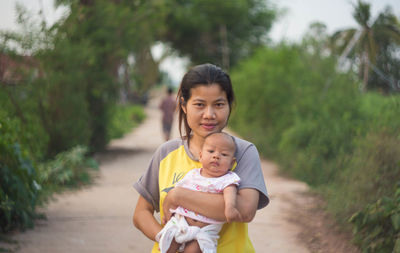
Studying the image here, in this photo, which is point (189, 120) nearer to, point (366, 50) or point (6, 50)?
point (6, 50)

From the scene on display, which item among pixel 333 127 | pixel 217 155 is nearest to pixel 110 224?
pixel 217 155

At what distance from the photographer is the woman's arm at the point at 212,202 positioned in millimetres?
2105

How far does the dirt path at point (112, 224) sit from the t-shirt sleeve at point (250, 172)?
299cm

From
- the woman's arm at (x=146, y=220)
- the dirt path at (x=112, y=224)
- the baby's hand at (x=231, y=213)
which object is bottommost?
the dirt path at (x=112, y=224)

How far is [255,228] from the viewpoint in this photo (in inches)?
232

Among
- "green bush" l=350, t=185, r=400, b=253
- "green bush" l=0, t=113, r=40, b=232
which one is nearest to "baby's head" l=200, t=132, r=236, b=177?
"green bush" l=350, t=185, r=400, b=253

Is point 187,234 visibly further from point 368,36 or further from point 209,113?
point 368,36

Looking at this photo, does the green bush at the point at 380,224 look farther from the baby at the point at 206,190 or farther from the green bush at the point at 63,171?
the green bush at the point at 63,171

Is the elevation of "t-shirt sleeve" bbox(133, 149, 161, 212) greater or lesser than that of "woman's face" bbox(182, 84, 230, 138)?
lesser

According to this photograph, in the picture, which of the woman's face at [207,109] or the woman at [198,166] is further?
the woman's face at [207,109]

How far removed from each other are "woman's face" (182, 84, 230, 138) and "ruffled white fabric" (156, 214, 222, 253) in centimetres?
44

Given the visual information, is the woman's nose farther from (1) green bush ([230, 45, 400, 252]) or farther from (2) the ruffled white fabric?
(1) green bush ([230, 45, 400, 252])

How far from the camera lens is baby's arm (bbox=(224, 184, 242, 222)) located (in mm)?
2051

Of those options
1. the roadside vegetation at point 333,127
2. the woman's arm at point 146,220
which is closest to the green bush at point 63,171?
the roadside vegetation at point 333,127
